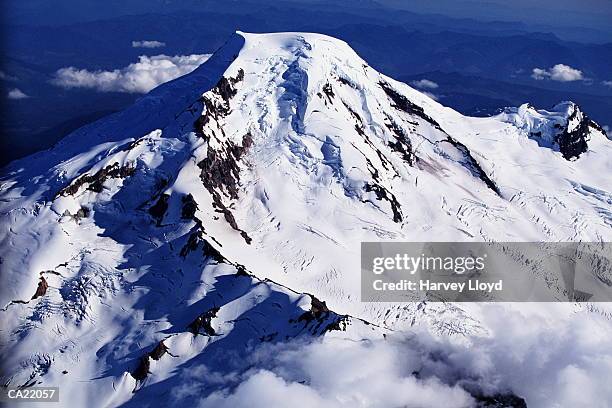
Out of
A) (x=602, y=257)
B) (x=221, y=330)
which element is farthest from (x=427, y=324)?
(x=602, y=257)

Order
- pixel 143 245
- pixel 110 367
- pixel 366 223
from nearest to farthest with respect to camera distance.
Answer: pixel 110 367 → pixel 143 245 → pixel 366 223

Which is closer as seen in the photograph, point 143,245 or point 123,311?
point 123,311

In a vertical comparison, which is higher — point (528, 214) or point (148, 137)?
point (148, 137)

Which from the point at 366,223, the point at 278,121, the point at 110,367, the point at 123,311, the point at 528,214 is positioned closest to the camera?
the point at 110,367

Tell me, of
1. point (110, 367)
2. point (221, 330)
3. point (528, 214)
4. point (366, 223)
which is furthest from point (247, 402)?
point (528, 214)

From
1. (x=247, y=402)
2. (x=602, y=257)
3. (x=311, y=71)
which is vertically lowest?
(x=602, y=257)

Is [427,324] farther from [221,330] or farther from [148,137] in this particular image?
[148,137]

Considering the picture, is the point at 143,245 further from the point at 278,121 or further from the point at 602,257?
the point at 602,257
